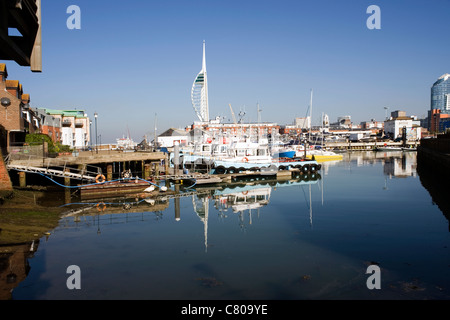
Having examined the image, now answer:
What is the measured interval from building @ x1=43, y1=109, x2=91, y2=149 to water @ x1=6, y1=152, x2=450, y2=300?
4707cm

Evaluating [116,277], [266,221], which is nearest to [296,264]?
[116,277]

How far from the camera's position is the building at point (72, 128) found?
66806mm

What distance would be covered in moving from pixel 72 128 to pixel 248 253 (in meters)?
62.8

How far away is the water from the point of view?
38.1ft

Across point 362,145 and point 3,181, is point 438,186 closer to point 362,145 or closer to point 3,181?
point 3,181

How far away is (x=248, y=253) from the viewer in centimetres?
1540

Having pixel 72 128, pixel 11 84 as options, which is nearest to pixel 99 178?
pixel 11 84

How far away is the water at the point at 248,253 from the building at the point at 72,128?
47066mm

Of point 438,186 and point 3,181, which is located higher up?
point 3,181

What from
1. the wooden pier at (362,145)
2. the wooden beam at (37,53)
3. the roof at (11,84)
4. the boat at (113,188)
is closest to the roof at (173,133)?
the wooden pier at (362,145)

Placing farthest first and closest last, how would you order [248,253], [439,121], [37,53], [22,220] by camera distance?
1. [439,121]
2. [22,220]
3. [248,253]
4. [37,53]

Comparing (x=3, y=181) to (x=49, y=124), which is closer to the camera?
(x=3, y=181)

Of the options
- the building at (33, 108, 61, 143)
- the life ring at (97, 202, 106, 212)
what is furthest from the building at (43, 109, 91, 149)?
the life ring at (97, 202, 106, 212)

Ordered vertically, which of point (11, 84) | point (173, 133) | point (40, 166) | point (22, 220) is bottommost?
point (22, 220)
